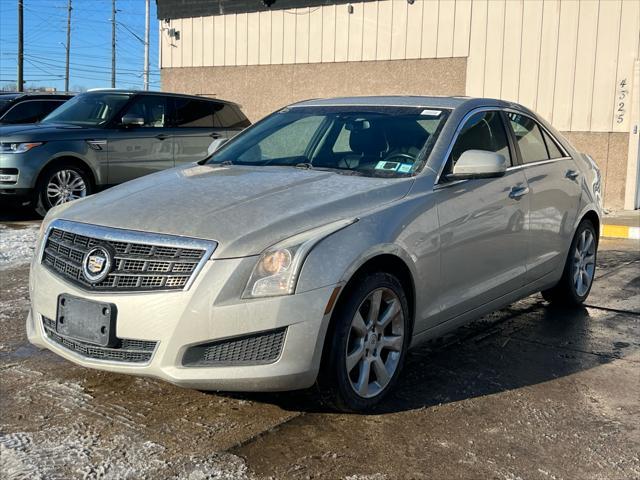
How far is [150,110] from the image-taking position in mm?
10539

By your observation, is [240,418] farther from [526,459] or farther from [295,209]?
[526,459]

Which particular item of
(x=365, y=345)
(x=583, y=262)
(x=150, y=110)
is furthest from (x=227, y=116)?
(x=365, y=345)

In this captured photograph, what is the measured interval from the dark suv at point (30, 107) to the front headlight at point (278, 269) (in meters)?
10.8

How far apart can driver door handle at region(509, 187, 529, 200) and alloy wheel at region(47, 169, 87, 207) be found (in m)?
6.64

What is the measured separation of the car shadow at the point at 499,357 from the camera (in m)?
3.98

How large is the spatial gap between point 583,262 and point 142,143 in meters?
6.45

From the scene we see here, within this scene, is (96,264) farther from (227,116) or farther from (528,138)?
(227,116)

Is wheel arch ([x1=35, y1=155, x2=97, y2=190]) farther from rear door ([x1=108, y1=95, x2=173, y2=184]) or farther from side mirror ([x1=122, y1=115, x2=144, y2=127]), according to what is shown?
side mirror ([x1=122, y1=115, x2=144, y2=127])

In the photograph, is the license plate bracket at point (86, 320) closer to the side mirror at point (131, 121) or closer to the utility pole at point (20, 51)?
the side mirror at point (131, 121)

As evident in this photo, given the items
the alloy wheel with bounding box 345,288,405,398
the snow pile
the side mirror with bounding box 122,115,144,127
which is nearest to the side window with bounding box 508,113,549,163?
the alloy wheel with bounding box 345,288,405,398

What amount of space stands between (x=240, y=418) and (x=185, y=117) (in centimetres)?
779

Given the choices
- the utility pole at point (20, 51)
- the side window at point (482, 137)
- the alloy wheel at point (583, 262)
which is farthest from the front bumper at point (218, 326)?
the utility pole at point (20, 51)

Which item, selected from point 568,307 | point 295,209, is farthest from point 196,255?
point 568,307

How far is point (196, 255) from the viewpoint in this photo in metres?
3.32
